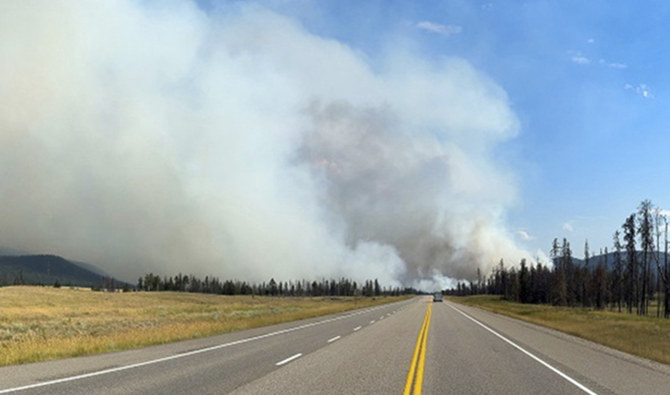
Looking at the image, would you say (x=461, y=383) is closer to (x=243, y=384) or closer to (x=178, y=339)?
(x=243, y=384)

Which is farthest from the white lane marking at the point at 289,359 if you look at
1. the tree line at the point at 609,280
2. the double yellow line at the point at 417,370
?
Answer: the tree line at the point at 609,280

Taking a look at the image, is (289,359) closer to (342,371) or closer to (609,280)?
(342,371)

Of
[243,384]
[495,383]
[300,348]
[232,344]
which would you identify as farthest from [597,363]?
[232,344]

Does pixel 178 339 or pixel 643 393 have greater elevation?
pixel 643 393

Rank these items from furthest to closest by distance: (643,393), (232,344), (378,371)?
(232,344) < (378,371) < (643,393)

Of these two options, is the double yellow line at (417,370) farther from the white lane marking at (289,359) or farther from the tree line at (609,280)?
the tree line at (609,280)

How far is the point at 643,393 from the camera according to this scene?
10148 mm

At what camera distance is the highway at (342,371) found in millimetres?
9945

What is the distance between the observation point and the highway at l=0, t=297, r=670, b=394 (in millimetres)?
9945

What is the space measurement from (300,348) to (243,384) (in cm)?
813

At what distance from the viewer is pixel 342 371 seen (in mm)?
12328

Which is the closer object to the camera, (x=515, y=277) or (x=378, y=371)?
(x=378, y=371)

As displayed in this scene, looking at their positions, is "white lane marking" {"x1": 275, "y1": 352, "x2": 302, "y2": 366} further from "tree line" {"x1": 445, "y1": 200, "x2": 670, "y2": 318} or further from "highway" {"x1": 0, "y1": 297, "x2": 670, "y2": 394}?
"tree line" {"x1": 445, "y1": 200, "x2": 670, "y2": 318}

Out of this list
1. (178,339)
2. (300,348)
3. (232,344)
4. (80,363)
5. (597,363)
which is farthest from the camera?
(178,339)
